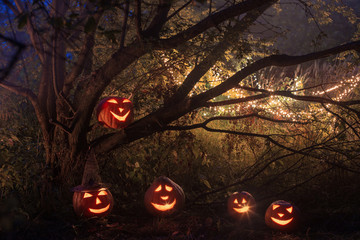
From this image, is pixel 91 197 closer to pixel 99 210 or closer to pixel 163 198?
pixel 99 210

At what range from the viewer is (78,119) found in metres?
4.09

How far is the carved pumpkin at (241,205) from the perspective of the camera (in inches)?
153

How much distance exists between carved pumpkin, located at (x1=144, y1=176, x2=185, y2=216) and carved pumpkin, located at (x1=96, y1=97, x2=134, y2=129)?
806 millimetres

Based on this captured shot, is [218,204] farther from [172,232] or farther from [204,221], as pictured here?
[172,232]

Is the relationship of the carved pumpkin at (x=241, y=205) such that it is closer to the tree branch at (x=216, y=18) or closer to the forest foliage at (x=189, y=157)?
the forest foliage at (x=189, y=157)

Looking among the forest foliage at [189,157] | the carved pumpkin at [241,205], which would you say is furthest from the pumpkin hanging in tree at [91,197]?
the carved pumpkin at [241,205]

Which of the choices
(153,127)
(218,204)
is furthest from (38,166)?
(218,204)

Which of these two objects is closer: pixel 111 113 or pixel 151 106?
pixel 111 113

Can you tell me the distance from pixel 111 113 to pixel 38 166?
4.34 feet

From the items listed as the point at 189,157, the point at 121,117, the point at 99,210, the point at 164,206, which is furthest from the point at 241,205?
the point at 121,117

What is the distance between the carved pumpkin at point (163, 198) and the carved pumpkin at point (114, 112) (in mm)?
806

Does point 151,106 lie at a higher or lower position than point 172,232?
higher

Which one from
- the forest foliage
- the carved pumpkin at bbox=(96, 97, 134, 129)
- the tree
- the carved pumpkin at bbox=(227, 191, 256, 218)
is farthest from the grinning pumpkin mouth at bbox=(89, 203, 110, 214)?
the carved pumpkin at bbox=(227, 191, 256, 218)

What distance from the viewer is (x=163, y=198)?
382 centimetres
